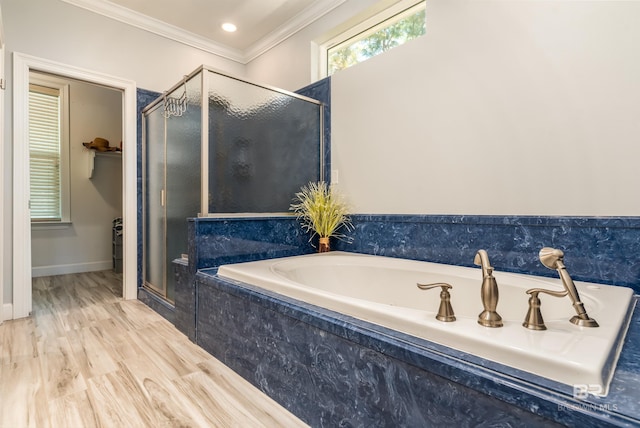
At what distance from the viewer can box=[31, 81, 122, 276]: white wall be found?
156 inches

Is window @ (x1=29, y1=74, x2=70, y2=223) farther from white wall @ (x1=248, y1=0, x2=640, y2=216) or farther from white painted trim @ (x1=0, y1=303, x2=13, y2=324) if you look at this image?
white wall @ (x1=248, y1=0, x2=640, y2=216)

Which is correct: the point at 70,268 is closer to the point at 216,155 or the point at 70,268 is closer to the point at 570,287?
the point at 216,155

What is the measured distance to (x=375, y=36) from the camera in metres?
2.47

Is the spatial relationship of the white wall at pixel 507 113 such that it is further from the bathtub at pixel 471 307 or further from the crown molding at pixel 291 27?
the crown molding at pixel 291 27

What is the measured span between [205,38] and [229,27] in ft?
1.21

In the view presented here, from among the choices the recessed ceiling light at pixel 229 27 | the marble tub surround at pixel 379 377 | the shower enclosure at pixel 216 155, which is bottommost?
the marble tub surround at pixel 379 377

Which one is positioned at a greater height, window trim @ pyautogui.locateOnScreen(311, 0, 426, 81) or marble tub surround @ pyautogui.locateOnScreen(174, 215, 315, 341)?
window trim @ pyautogui.locateOnScreen(311, 0, 426, 81)

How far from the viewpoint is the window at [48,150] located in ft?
12.8

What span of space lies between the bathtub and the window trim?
69.1 inches

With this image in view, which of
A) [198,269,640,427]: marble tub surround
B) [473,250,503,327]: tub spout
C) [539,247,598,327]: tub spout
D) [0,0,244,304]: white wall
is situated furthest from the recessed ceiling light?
[539,247,598,327]: tub spout

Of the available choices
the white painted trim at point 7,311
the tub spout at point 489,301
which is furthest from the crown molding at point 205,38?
the tub spout at point 489,301

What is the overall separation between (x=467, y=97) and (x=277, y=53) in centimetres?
212

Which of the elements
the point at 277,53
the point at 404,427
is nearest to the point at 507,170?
the point at 404,427

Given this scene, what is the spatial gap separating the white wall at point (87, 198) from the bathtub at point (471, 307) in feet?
11.5
